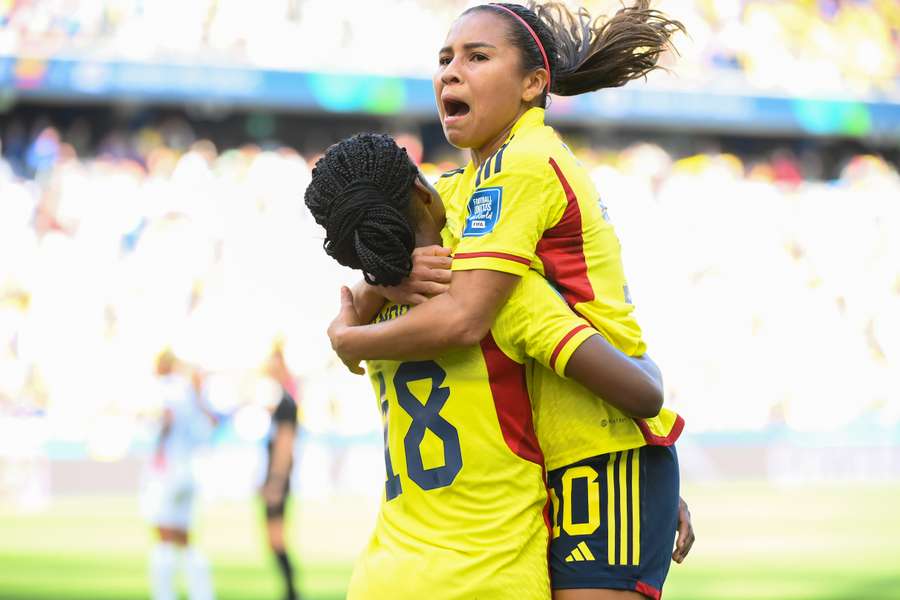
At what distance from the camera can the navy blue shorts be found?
9.40 ft

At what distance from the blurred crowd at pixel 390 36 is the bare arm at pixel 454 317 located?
1505cm

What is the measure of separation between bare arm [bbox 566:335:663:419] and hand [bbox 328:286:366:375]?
1.94ft

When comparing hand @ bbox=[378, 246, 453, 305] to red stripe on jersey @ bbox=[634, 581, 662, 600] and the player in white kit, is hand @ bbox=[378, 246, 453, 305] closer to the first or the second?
red stripe on jersey @ bbox=[634, 581, 662, 600]

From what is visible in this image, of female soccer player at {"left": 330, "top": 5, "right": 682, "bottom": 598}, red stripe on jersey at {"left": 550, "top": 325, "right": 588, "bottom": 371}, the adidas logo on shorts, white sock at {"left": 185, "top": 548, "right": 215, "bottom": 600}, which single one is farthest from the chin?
white sock at {"left": 185, "top": 548, "right": 215, "bottom": 600}

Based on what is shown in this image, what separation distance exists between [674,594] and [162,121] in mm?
14210

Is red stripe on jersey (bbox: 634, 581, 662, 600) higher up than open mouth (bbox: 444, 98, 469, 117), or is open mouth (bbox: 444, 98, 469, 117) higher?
open mouth (bbox: 444, 98, 469, 117)

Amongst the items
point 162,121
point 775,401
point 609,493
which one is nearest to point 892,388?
point 775,401

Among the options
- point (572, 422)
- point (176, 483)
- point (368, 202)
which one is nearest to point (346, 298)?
point (368, 202)

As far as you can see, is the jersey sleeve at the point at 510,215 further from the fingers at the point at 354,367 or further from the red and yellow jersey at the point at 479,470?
the fingers at the point at 354,367

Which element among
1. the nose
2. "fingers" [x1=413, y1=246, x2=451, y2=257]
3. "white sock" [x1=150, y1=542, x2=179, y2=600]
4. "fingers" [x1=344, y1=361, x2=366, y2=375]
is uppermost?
the nose

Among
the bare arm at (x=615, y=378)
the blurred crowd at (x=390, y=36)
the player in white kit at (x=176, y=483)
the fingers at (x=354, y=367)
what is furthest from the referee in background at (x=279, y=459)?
the blurred crowd at (x=390, y=36)

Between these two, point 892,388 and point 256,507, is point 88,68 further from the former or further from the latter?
point 892,388

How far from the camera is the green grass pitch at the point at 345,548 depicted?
33.5 feet

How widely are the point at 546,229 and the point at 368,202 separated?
0.44 m
